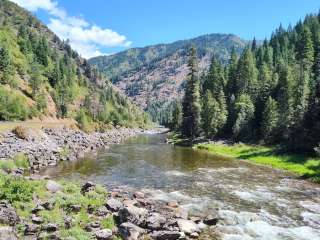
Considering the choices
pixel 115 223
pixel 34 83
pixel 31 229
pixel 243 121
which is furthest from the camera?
pixel 34 83

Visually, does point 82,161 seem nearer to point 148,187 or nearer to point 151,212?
point 148,187

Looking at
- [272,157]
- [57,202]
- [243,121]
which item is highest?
[243,121]

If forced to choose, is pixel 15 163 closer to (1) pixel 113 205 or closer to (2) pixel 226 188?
(1) pixel 113 205

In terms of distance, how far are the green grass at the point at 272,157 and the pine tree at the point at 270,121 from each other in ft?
20.6

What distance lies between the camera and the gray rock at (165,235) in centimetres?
2594

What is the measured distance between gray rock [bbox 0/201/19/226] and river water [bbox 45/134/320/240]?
47.3 feet

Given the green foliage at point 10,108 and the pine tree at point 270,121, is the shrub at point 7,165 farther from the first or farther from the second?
the pine tree at point 270,121

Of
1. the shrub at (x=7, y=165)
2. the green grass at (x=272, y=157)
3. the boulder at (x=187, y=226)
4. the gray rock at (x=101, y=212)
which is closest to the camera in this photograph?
the boulder at (x=187, y=226)

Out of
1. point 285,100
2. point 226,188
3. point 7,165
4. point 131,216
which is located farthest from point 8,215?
point 285,100

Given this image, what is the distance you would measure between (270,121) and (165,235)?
70.0m

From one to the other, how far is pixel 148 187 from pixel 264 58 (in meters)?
Result: 128

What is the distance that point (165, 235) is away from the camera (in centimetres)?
2608

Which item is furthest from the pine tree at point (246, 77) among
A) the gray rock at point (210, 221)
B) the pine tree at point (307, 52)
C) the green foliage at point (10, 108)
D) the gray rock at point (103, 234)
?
the gray rock at point (103, 234)

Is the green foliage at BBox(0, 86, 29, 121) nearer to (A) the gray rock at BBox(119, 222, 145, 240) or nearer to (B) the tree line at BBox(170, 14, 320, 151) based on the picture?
(B) the tree line at BBox(170, 14, 320, 151)
